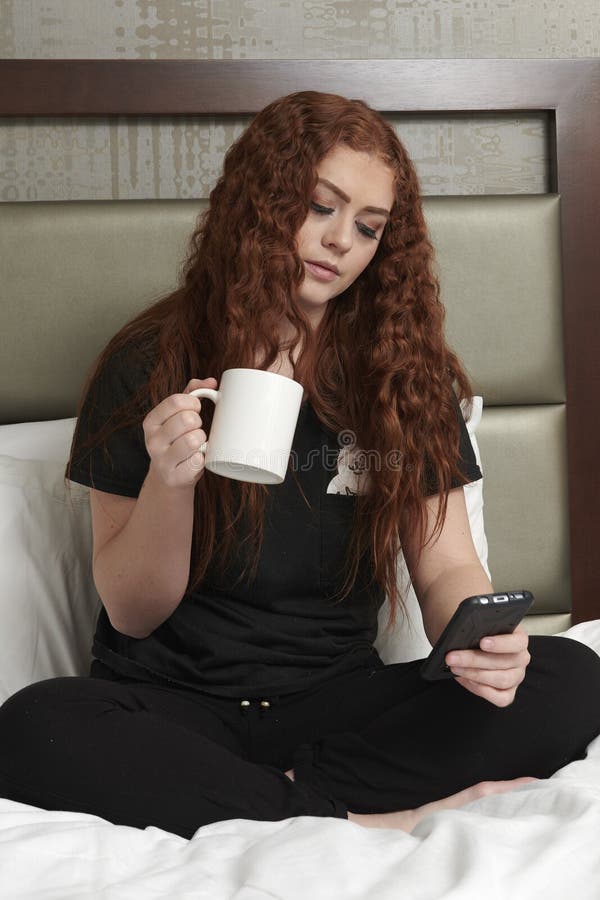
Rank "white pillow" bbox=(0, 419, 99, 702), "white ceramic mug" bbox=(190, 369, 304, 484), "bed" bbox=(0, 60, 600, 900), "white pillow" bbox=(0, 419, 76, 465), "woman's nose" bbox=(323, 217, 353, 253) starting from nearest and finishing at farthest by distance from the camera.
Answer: "white ceramic mug" bbox=(190, 369, 304, 484) < "woman's nose" bbox=(323, 217, 353, 253) < "white pillow" bbox=(0, 419, 99, 702) < "bed" bbox=(0, 60, 600, 900) < "white pillow" bbox=(0, 419, 76, 465)

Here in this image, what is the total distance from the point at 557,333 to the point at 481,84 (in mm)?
468

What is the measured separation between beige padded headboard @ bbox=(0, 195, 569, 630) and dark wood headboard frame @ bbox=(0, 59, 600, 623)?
4 cm

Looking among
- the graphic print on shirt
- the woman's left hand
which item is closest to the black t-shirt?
the graphic print on shirt

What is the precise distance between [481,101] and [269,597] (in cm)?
105

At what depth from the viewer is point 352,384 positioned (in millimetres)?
1380

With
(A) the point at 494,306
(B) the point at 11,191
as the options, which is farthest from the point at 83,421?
(A) the point at 494,306

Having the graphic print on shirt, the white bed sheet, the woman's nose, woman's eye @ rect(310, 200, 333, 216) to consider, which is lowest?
the white bed sheet

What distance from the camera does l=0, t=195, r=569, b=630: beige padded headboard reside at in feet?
5.72

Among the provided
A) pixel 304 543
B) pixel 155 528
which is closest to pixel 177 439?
pixel 155 528

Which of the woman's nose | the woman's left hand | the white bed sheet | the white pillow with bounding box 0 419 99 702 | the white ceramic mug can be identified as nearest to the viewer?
the white bed sheet

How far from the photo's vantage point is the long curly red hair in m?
1.27

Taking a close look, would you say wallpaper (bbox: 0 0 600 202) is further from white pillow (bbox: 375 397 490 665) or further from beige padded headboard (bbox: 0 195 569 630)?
white pillow (bbox: 375 397 490 665)

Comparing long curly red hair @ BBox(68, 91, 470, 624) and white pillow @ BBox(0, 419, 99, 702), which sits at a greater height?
long curly red hair @ BBox(68, 91, 470, 624)

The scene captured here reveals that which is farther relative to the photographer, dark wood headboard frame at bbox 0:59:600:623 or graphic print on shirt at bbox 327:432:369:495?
dark wood headboard frame at bbox 0:59:600:623
